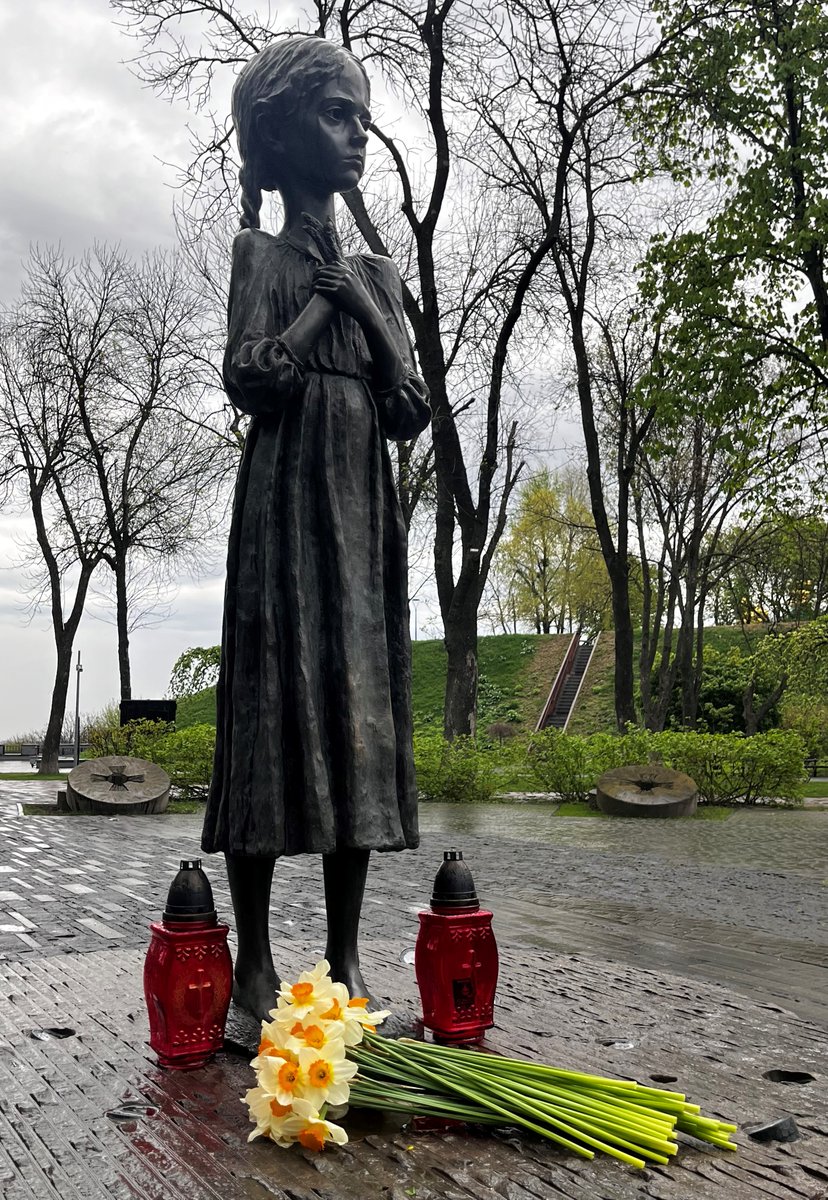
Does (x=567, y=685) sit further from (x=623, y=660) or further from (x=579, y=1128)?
(x=579, y=1128)

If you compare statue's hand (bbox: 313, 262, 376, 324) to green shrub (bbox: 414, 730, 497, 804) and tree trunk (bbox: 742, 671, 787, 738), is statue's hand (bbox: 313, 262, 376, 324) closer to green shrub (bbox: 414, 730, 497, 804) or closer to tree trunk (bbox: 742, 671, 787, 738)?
green shrub (bbox: 414, 730, 497, 804)

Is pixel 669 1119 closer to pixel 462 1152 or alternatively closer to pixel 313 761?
pixel 462 1152

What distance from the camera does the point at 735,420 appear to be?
17516mm

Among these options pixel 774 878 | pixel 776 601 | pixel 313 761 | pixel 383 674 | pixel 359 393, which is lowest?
pixel 774 878

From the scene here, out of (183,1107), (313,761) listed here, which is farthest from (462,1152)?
(313,761)

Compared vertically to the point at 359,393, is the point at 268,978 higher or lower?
lower

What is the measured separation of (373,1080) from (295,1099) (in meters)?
0.29

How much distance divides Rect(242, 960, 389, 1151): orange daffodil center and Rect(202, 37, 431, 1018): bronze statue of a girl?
0.81 m

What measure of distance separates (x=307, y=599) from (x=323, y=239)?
124 cm

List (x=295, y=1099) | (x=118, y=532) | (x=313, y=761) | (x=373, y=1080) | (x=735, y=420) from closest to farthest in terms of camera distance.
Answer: (x=295, y=1099) < (x=373, y=1080) < (x=313, y=761) < (x=735, y=420) < (x=118, y=532)

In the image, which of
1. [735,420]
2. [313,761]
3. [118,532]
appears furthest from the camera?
[118,532]

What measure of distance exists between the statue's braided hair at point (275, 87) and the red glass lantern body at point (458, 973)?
243 centimetres

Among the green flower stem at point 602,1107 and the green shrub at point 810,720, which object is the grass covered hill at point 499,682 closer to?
the green shrub at point 810,720

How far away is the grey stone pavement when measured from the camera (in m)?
2.45
